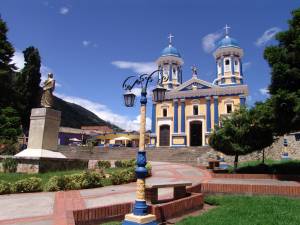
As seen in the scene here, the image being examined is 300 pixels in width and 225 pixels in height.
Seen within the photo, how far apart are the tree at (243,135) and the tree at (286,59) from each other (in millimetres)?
2591

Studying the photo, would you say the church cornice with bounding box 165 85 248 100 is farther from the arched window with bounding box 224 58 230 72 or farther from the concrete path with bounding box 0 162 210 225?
the concrete path with bounding box 0 162 210 225

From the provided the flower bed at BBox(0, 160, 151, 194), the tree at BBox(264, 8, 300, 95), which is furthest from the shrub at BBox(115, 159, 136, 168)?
the tree at BBox(264, 8, 300, 95)

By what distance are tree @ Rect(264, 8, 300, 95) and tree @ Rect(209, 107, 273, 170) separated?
2.59 meters

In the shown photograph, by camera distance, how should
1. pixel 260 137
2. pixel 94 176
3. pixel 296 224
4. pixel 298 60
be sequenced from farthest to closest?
pixel 260 137, pixel 298 60, pixel 94 176, pixel 296 224

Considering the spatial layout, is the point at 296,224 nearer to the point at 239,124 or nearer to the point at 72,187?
the point at 72,187

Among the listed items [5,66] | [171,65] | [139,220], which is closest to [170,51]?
[171,65]

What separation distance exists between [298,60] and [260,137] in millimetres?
4655

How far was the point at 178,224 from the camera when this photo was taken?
6199mm

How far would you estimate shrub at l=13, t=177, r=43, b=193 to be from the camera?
9.62m

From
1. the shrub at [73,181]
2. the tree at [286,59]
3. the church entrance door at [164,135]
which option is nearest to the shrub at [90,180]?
the shrub at [73,181]

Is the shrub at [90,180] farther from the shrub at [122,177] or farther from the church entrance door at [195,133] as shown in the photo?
the church entrance door at [195,133]

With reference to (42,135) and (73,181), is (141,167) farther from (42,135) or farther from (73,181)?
(42,135)

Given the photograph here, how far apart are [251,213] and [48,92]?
10.3 m

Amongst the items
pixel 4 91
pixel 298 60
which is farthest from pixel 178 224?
pixel 4 91
